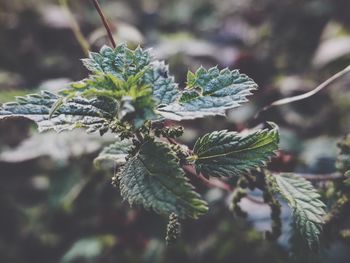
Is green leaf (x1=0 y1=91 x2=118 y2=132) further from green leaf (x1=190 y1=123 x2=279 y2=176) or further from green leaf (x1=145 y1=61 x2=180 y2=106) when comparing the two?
green leaf (x1=190 y1=123 x2=279 y2=176)

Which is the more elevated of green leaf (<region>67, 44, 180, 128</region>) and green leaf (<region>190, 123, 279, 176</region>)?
green leaf (<region>67, 44, 180, 128</region>)

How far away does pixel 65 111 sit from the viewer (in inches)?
32.5

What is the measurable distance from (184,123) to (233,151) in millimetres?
897

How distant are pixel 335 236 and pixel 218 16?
1611 mm

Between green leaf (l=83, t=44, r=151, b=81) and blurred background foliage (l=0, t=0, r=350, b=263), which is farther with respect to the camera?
blurred background foliage (l=0, t=0, r=350, b=263)

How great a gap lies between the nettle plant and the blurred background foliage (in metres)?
0.29

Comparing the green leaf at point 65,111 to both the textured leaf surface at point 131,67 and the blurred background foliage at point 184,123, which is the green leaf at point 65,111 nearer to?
the textured leaf surface at point 131,67

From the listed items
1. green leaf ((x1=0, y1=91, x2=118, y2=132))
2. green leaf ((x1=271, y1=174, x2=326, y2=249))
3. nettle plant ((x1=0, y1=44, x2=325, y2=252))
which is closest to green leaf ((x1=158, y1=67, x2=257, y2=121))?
nettle plant ((x1=0, y1=44, x2=325, y2=252))

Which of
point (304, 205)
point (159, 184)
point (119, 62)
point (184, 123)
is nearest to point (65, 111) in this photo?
point (119, 62)

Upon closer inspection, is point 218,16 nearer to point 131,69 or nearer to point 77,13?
point 77,13

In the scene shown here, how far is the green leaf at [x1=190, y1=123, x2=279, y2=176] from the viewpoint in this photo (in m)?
0.79

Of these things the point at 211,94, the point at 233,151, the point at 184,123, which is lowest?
the point at 233,151

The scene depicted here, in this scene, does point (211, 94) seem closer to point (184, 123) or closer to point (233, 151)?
point (233, 151)

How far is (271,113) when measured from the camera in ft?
5.03
